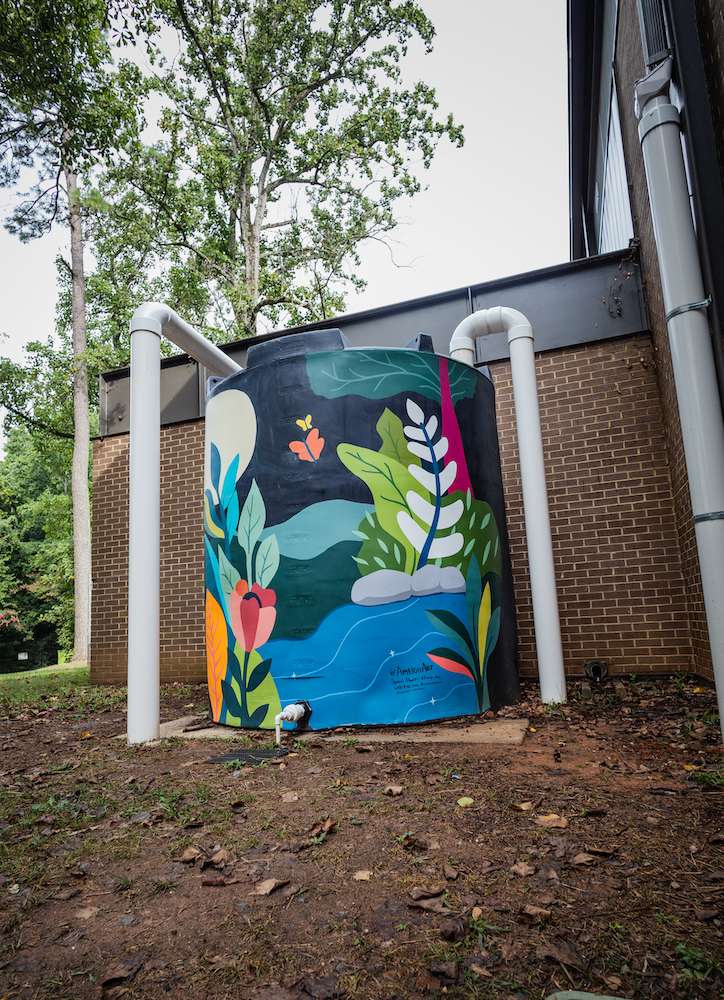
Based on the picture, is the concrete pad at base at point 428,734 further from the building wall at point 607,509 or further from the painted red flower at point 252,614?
the building wall at point 607,509

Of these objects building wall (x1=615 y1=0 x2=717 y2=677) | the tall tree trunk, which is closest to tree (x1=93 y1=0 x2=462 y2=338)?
the tall tree trunk

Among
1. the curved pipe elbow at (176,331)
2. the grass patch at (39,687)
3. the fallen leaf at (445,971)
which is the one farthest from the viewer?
the grass patch at (39,687)

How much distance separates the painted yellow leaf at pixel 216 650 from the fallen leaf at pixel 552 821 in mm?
3490

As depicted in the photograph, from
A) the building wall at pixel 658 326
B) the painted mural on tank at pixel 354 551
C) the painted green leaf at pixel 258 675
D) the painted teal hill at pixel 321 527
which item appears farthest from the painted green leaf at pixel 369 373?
the building wall at pixel 658 326

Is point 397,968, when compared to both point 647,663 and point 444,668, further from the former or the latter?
point 647,663

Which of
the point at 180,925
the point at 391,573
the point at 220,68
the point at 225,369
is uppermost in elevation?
the point at 220,68

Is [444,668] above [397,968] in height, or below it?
above

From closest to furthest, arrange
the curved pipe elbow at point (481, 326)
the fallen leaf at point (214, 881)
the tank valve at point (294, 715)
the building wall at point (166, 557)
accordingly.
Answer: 1. the fallen leaf at point (214, 881)
2. the tank valve at point (294, 715)
3. the curved pipe elbow at point (481, 326)
4. the building wall at point (166, 557)

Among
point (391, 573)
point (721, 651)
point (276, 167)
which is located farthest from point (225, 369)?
point (276, 167)

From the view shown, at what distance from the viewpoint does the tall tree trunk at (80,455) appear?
1756 cm

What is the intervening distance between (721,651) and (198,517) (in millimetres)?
7670

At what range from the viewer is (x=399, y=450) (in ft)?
19.0

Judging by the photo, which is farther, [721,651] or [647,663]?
[647,663]

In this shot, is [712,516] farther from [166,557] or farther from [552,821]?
[166,557]
